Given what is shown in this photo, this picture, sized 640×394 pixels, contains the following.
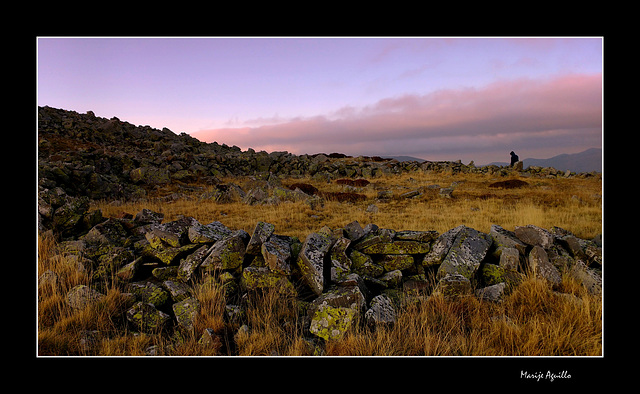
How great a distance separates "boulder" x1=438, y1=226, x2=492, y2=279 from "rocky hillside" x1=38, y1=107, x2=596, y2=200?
15724 millimetres

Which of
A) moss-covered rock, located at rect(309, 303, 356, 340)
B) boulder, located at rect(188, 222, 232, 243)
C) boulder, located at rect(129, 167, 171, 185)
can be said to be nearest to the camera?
moss-covered rock, located at rect(309, 303, 356, 340)

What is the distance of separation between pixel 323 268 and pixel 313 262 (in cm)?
24

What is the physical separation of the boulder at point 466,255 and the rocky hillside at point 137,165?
1572 cm

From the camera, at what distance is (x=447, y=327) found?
414 centimetres

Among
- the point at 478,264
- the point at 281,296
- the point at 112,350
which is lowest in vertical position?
the point at 112,350

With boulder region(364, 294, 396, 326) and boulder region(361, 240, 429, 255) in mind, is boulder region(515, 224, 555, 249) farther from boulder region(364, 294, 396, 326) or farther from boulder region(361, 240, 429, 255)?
boulder region(364, 294, 396, 326)

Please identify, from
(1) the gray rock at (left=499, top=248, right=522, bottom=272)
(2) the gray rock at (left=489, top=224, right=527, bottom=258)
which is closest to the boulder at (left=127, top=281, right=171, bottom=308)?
(1) the gray rock at (left=499, top=248, right=522, bottom=272)

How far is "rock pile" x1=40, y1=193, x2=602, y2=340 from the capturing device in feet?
14.4

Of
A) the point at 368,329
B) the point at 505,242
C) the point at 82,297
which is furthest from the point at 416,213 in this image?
the point at 82,297

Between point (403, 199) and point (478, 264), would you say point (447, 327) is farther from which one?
point (403, 199)

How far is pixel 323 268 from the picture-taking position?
17.1 ft

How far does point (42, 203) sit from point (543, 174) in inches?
1489

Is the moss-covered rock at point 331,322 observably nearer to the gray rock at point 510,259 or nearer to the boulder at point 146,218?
the gray rock at point 510,259
